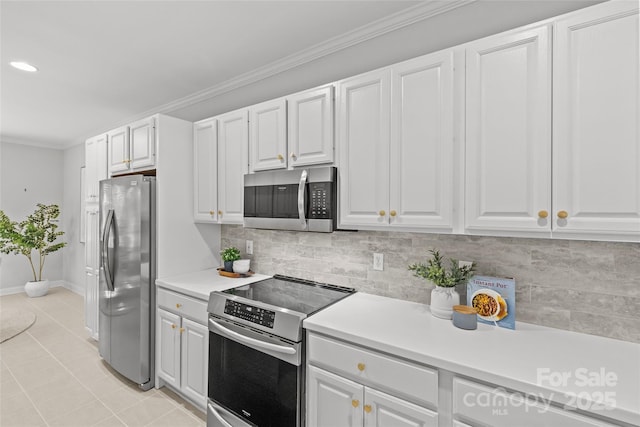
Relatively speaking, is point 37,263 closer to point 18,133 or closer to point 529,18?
point 18,133

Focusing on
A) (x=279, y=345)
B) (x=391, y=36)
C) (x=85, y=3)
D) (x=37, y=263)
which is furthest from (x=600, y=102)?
(x=37, y=263)

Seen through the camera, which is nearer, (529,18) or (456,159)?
(456,159)

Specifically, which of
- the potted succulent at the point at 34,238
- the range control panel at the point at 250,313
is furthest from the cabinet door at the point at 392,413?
the potted succulent at the point at 34,238

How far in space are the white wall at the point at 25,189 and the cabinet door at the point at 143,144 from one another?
4310 mm

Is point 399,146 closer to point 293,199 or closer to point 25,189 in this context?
point 293,199

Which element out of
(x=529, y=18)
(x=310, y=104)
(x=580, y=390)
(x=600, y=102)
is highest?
(x=529, y=18)

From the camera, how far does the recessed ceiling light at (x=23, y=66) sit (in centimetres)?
263

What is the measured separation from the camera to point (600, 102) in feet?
3.92

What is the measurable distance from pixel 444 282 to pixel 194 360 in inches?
71.8

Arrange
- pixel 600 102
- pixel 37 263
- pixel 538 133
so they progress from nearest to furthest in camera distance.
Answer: pixel 600 102 → pixel 538 133 → pixel 37 263

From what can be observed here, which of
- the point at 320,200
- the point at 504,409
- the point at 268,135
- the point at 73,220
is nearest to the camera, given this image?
the point at 504,409

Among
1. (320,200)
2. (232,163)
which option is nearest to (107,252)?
(232,163)

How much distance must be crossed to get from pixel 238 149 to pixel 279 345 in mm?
1491

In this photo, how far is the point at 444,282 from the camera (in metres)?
1.67
